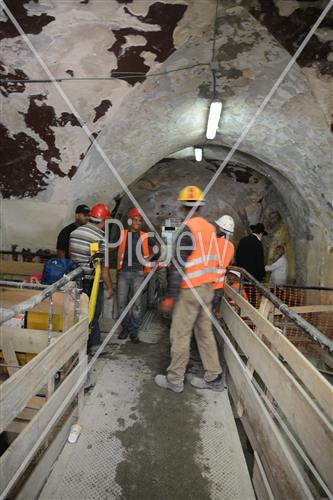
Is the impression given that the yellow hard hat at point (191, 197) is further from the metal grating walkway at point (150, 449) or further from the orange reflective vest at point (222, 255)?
the metal grating walkway at point (150, 449)

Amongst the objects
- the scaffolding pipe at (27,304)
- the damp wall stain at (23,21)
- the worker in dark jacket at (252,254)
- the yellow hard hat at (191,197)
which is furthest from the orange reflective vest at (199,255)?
the damp wall stain at (23,21)

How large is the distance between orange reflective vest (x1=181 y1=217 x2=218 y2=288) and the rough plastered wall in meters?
2.30

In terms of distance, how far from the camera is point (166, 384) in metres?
3.52

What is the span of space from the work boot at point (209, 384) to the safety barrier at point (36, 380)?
1.20 meters

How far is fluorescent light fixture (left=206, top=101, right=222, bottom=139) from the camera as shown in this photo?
5466 millimetres

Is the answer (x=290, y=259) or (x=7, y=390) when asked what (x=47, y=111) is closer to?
(x=7, y=390)

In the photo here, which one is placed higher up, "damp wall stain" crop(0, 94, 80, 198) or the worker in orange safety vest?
"damp wall stain" crop(0, 94, 80, 198)

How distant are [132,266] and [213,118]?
3.10 m

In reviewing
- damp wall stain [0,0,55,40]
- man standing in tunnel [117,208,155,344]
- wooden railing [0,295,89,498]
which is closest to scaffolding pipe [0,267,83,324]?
wooden railing [0,295,89,498]

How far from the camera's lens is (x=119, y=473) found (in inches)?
95.5

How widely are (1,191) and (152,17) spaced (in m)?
3.24

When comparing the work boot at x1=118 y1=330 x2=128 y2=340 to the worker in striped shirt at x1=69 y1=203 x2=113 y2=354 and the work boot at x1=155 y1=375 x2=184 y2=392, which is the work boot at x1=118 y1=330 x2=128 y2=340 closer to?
the worker in striped shirt at x1=69 y1=203 x2=113 y2=354

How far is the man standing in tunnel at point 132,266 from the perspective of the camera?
4.70 metres

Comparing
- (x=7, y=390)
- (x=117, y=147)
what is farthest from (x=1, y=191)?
(x=7, y=390)
